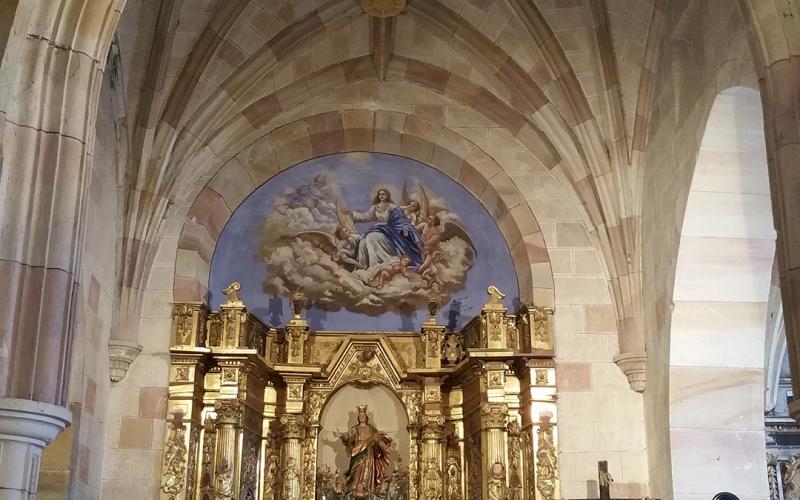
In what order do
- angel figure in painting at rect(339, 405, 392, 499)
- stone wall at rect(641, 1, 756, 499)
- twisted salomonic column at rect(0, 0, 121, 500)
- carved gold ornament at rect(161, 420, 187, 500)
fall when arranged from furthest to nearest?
angel figure in painting at rect(339, 405, 392, 499) → carved gold ornament at rect(161, 420, 187, 500) → stone wall at rect(641, 1, 756, 499) → twisted salomonic column at rect(0, 0, 121, 500)

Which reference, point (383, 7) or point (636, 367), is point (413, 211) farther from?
point (636, 367)

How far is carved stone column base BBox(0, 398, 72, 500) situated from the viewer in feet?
20.0

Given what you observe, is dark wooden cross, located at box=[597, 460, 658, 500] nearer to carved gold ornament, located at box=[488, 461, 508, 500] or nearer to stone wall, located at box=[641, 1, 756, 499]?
stone wall, located at box=[641, 1, 756, 499]

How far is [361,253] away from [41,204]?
7.58m

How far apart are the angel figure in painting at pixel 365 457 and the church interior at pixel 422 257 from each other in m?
0.04

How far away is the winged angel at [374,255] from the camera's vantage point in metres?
13.9

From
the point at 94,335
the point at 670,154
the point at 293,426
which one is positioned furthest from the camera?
the point at 293,426

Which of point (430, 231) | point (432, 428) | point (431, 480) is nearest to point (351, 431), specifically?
point (432, 428)

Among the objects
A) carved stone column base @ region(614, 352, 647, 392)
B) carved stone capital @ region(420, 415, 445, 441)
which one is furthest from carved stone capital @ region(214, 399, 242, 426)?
carved stone column base @ region(614, 352, 647, 392)

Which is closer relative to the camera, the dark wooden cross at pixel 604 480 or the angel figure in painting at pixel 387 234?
the dark wooden cross at pixel 604 480

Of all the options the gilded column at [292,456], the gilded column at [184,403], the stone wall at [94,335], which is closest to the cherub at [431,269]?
the gilded column at [292,456]

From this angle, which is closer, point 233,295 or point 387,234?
point 233,295

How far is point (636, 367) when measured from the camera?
1220cm

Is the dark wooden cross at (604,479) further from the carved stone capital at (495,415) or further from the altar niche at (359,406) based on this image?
the carved stone capital at (495,415)
